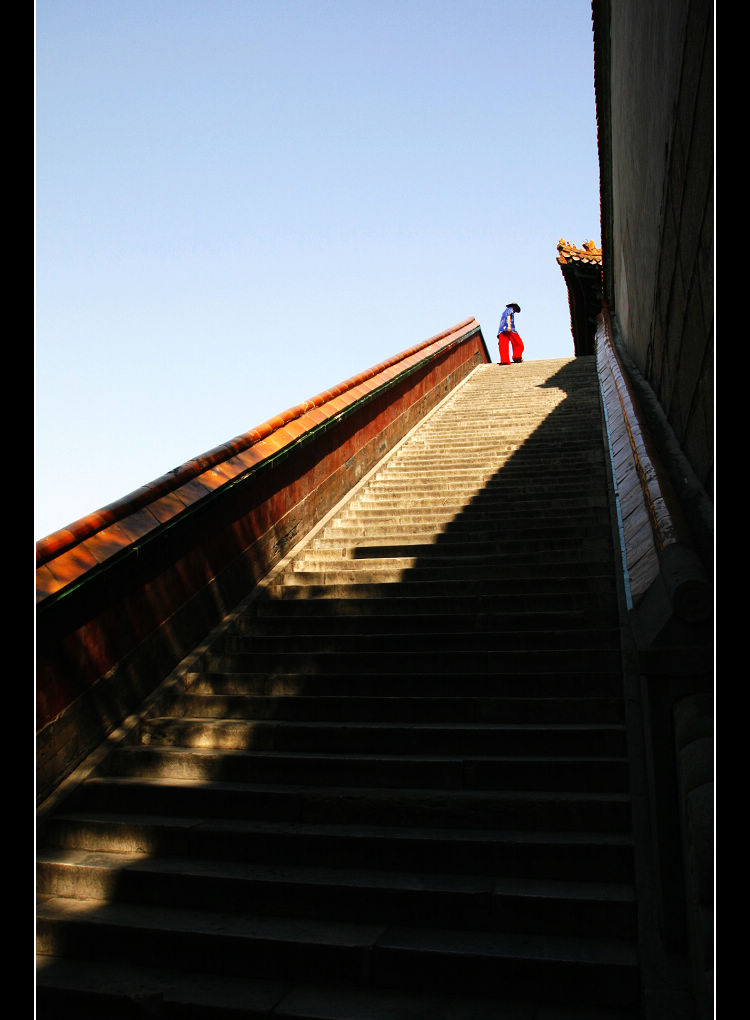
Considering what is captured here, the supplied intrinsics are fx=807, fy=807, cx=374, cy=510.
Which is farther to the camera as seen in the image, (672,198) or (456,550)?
(456,550)

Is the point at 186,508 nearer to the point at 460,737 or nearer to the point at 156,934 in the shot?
the point at 460,737

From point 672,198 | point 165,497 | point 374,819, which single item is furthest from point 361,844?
point 672,198

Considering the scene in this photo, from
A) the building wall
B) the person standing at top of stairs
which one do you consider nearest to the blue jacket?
the person standing at top of stairs

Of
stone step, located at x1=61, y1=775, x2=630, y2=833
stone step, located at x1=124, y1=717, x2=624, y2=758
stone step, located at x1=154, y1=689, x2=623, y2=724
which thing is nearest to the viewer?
stone step, located at x1=61, y1=775, x2=630, y2=833

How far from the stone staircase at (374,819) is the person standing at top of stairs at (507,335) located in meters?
12.4

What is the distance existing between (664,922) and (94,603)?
121 inches

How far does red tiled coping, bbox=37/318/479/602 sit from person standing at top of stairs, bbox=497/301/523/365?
32.6ft

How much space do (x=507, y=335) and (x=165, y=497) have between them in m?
13.7

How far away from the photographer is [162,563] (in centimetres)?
494

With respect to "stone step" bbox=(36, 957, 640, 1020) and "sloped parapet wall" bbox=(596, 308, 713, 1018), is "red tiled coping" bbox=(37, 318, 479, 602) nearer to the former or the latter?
"stone step" bbox=(36, 957, 640, 1020)

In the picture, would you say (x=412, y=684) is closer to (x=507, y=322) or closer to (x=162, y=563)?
(x=162, y=563)

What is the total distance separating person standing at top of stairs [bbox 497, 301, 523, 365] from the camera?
17531mm

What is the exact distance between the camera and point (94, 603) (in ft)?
14.1

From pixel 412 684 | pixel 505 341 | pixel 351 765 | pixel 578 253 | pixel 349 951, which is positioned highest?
pixel 578 253
